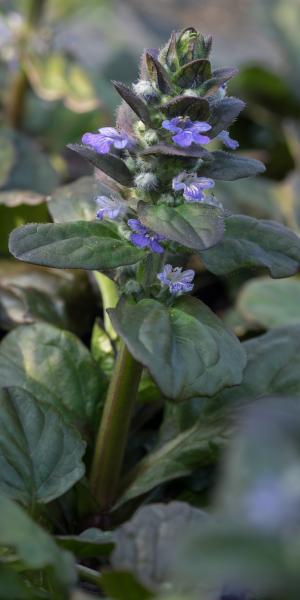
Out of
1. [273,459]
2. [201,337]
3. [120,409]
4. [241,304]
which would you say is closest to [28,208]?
[241,304]

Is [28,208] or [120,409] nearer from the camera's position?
[120,409]

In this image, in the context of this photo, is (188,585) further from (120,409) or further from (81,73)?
(81,73)

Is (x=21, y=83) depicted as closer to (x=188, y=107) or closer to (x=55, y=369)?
(x=55, y=369)

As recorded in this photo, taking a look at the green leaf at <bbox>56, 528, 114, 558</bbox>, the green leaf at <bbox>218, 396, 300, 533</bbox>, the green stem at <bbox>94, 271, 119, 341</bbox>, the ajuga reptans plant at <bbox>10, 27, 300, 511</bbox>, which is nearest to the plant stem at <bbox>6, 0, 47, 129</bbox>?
the green stem at <bbox>94, 271, 119, 341</bbox>

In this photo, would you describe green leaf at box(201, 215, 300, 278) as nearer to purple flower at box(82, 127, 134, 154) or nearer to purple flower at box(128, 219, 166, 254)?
purple flower at box(128, 219, 166, 254)

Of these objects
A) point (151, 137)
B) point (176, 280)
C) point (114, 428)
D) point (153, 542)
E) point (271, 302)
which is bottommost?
point (271, 302)

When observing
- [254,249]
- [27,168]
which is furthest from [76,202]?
[27,168]

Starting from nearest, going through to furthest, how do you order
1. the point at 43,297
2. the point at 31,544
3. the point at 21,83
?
the point at 31,544
the point at 43,297
the point at 21,83
